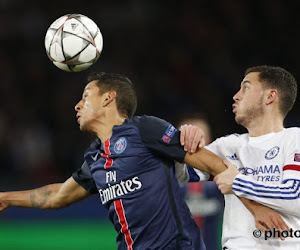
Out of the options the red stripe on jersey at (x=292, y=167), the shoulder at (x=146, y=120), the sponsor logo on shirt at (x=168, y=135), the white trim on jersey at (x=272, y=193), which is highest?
the shoulder at (x=146, y=120)

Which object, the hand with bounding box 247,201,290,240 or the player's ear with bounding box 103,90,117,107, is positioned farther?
the player's ear with bounding box 103,90,117,107

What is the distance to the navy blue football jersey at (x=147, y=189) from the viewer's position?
450 cm

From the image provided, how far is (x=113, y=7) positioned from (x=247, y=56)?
10.9ft

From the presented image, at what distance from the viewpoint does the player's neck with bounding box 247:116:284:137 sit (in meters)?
4.66

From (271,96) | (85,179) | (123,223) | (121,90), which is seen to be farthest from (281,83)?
(85,179)

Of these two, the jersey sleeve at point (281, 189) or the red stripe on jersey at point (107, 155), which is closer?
the jersey sleeve at point (281, 189)

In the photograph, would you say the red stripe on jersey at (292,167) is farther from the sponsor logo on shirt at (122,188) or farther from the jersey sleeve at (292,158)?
the sponsor logo on shirt at (122,188)

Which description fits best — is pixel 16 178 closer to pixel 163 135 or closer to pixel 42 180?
pixel 42 180

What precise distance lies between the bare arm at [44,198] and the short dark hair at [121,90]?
0.74m

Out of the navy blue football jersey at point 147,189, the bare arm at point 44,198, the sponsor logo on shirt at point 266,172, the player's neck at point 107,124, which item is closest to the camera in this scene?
the sponsor logo on shirt at point 266,172

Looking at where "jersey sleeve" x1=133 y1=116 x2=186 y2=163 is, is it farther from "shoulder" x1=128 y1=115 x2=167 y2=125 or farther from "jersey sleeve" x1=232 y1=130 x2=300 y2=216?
"jersey sleeve" x1=232 y1=130 x2=300 y2=216

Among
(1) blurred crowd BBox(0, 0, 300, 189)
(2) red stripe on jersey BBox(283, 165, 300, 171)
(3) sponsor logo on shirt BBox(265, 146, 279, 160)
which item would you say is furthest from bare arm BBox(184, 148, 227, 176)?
(1) blurred crowd BBox(0, 0, 300, 189)

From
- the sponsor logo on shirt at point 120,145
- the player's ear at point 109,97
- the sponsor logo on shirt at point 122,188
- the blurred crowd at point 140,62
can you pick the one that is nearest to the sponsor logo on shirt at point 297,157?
the sponsor logo on shirt at point 122,188

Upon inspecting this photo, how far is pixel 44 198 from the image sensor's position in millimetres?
5234
